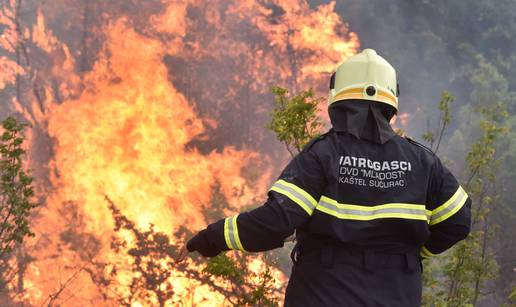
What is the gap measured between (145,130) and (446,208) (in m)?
9.87

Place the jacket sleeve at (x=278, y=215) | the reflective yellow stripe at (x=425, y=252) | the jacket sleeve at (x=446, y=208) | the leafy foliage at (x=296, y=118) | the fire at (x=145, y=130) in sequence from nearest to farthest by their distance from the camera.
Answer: the jacket sleeve at (x=278, y=215)
the jacket sleeve at (x=446, y=208)
the reflective yellow stripe at (x=425, y=252)
the leafy foliage at (x=296, y=118)
the fire at (x=145, y=130)

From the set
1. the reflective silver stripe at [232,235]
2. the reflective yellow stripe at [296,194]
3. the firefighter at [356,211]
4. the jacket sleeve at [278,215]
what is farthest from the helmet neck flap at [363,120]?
the reflective silver stripe at [232,235]

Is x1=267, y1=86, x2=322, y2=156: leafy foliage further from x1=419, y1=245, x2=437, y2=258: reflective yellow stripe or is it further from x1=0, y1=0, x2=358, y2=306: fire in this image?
x1=0, y1=0, x2=358, y2=306: fire

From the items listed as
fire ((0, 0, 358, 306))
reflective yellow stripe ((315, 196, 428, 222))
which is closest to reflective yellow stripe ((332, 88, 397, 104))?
reflective yellow stripe ((315, 196, 428, 222))

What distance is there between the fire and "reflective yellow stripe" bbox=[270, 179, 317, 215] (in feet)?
22.7

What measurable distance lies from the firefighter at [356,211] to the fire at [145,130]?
674 centimetres

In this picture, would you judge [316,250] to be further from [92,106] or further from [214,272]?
[92,106]

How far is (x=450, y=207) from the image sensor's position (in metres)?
2.77

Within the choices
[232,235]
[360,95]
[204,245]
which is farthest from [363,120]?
[204,245]

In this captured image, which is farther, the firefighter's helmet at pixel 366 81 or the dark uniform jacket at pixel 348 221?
the firefighter's helmet at pixel 366 81

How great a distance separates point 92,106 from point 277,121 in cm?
858

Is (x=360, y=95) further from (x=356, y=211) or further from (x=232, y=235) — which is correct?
(x=232, y=235)

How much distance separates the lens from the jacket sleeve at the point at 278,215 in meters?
2.44

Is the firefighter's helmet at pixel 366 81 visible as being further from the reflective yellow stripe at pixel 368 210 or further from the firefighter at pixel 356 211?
the reflective yellow stripe at pixel 368 210
